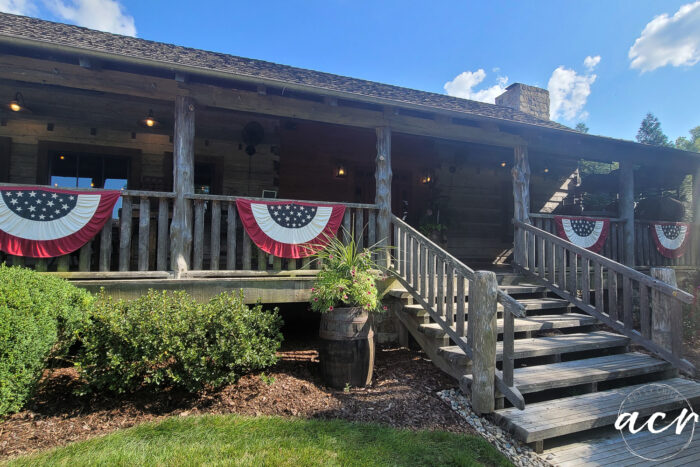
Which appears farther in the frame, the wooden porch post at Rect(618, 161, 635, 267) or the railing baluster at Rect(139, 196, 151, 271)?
the wooden porch post at Rect(618, 161, 635, 267)

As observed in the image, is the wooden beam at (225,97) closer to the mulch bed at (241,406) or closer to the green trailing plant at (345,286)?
the green trailing plant at (345,286)

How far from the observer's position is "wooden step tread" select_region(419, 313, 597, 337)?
420 centimetres

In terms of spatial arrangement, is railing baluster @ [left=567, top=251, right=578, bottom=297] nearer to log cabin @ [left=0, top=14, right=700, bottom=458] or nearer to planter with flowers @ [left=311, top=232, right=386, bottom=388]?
log cabin @ [left=0, top=14, right=700, bottom=458]

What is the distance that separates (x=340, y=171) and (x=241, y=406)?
229 inches

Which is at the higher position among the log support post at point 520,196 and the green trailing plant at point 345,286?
the log support post at point 520,196

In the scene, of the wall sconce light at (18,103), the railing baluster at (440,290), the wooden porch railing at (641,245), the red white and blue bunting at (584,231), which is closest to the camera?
the railing baluster at (440,290)

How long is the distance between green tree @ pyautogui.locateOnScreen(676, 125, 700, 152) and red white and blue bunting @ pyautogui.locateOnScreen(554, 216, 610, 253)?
39375 mm

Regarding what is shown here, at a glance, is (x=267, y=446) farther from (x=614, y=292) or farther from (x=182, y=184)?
(x=614, y=292)

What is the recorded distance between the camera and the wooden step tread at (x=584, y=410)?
2.88 meters

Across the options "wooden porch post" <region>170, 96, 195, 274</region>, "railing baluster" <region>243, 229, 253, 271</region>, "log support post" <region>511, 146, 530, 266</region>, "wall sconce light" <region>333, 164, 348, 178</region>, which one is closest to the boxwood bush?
"wooden porch post" <region>170, 96, 195, 274</region>

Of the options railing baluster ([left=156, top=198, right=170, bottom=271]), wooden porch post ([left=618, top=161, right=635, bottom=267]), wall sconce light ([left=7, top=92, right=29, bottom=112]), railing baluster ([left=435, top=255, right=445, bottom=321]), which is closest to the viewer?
railing baluster ([left=435, top=255, right=445, bottom=321])

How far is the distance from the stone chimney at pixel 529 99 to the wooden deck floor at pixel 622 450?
32.5ft

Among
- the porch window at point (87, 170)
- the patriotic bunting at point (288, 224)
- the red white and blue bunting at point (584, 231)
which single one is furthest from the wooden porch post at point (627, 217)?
the porch window at point (87, 170)

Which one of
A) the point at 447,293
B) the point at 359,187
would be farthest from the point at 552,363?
the point at 359,187
